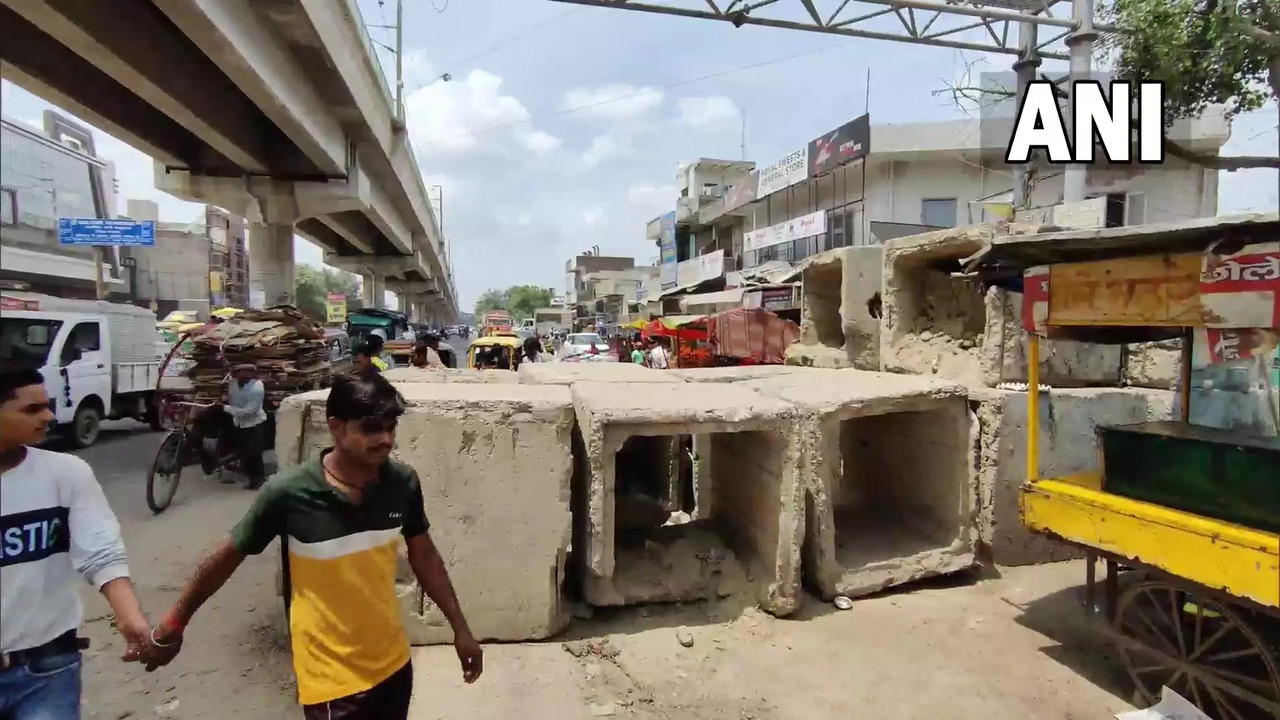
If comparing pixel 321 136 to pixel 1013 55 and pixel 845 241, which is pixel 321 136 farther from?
pixel 845 241

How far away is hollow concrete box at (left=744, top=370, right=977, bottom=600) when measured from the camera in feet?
16.3

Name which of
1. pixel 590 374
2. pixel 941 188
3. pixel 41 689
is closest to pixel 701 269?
pixel 941 188

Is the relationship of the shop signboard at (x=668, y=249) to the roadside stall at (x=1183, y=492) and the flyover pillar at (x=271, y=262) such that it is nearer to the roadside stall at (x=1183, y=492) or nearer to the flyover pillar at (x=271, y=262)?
the flyover pillar at (x=271, y=262)

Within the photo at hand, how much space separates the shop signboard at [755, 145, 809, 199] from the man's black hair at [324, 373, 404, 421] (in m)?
22.8

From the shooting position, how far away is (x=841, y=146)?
21562 mm

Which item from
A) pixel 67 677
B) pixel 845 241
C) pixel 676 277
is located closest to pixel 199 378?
pixel 67 677

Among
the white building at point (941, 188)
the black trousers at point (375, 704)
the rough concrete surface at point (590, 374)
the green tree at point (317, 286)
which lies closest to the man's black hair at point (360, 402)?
the black trousers at point (375, 704)

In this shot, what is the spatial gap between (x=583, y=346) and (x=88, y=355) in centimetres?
1447

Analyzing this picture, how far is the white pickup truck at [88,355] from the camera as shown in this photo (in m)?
9.39

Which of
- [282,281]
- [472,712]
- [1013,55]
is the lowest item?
[472,712]

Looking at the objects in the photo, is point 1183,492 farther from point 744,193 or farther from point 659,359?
point 744,193

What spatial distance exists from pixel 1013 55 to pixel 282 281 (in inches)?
687

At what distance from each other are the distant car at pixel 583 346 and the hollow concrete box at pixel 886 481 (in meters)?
14.8

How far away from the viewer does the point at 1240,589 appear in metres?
3.15
